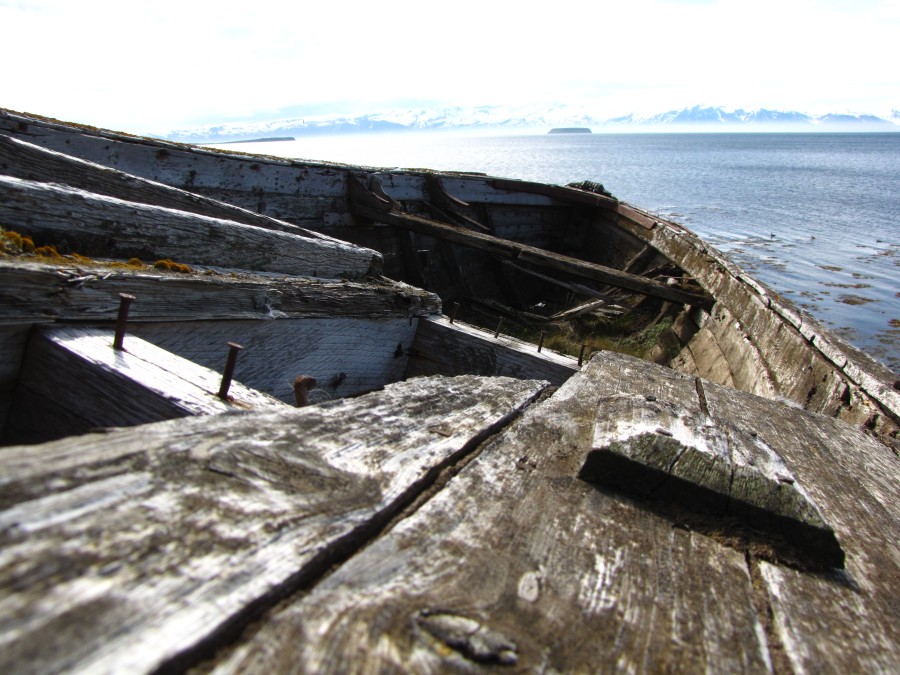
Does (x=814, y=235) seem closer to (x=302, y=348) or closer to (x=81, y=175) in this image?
(x=302, y=348)

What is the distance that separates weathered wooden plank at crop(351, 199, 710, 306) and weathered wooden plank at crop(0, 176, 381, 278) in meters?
4.74

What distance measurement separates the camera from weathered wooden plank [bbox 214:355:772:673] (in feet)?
2.59

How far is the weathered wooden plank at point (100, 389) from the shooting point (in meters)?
1.62

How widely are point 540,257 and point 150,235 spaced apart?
5.88m

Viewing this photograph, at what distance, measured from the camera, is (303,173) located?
26.6 ft

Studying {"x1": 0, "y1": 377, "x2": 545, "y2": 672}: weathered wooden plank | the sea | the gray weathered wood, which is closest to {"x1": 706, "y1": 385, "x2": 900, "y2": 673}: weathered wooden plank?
the gray weathered wood

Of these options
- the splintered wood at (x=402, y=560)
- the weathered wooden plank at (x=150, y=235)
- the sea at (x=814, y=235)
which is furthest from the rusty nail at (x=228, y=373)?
the sea at (x=814, y=235)

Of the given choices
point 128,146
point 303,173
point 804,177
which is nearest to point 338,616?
point 128,146

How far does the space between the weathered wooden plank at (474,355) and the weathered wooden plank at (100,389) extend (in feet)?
5.47

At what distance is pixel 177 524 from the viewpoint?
2.82 ft

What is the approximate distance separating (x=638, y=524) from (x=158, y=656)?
875mm

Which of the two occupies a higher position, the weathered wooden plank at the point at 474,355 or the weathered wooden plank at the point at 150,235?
the weathered wooden plank at the point at 150,235

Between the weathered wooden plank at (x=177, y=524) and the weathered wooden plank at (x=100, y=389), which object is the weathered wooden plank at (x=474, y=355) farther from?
the weathered wooden plank at (x=177, y=524)

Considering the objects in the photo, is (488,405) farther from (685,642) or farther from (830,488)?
(830,488)
